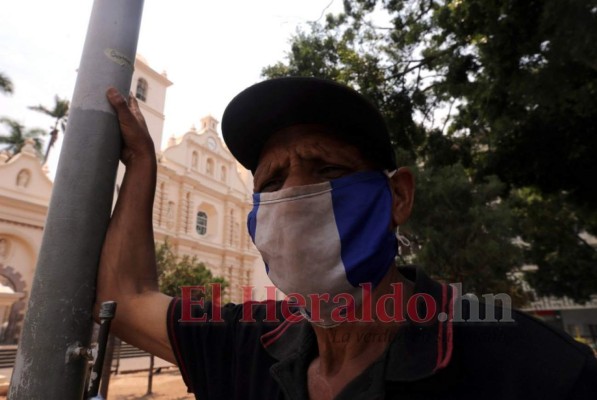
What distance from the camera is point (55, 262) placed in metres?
1.21

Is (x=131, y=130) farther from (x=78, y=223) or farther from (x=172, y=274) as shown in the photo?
(x=172, y=274)

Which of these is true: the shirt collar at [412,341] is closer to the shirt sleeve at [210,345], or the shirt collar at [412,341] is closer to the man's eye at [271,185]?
the shirt sleeve at [210,345]

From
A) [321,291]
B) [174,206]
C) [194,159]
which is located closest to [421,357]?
[321,291]

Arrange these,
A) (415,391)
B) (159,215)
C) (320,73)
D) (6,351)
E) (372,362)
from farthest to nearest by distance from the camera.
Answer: (159,215) < (6,351) < (320,73) < (372,362) < (415,391)

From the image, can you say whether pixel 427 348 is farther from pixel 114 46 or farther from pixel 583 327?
pixel 583 327

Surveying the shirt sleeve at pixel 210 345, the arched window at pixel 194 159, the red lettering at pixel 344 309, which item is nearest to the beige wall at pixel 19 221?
the arched window at pixel 194 159

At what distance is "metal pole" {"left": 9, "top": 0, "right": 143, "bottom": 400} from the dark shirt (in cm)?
43

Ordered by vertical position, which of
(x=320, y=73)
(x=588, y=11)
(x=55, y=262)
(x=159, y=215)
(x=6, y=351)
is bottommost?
(x=6, y=351)

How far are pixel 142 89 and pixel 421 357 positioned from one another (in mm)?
29019

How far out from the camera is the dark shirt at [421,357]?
110 centimetres

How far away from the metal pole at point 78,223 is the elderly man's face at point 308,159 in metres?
0.54

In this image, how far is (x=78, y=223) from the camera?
4.10 ft

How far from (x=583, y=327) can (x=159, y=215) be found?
2968 cm

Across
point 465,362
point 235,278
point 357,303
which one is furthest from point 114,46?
point 235,278
